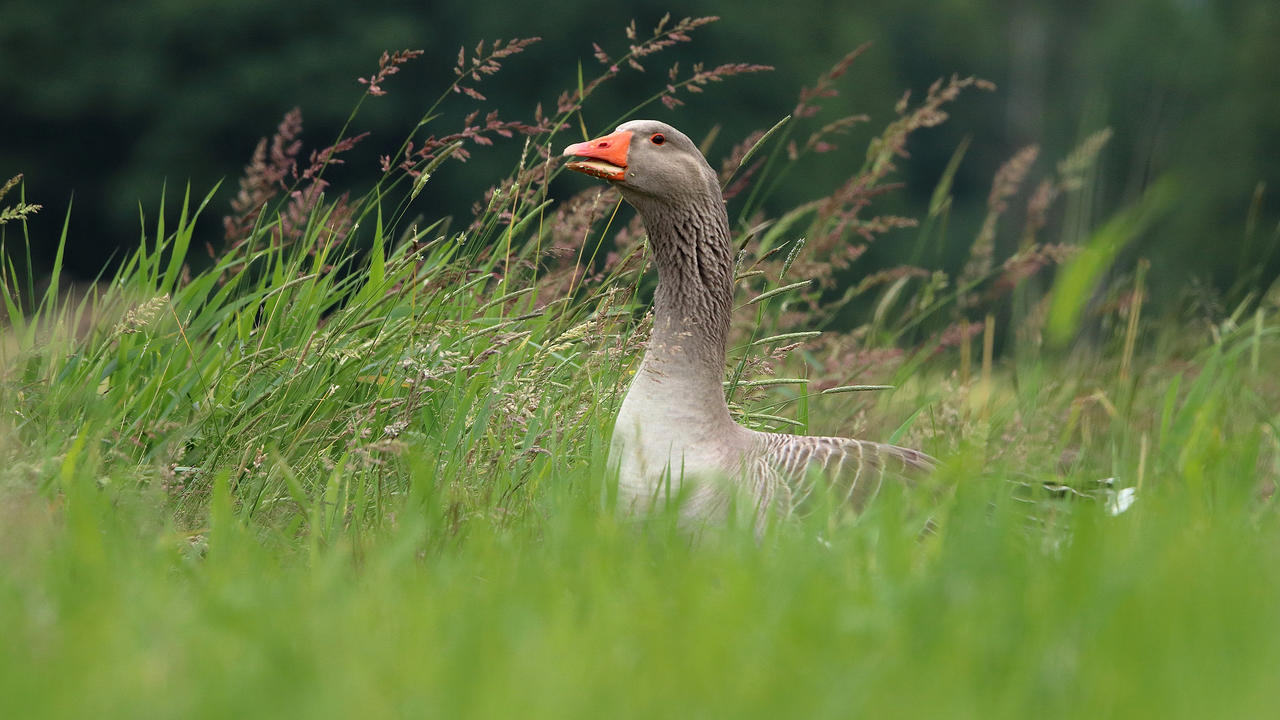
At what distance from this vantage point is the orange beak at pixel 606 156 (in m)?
3.91

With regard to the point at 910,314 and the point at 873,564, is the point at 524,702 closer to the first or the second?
the point at 873,564

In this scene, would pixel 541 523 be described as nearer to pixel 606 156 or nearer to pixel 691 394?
pixel 691 394

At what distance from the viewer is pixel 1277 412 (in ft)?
18.6

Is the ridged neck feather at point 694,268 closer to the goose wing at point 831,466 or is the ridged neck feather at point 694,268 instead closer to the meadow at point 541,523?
the meadow at point 541,523

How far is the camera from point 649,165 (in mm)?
3994

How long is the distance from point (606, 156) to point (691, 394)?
32.8 inches

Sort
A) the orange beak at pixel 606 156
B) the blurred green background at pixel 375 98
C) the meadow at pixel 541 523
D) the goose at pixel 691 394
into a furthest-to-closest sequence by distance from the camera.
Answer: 1. the blurred green background at pixel 375 98
2. the orange beak at pixel 606 156
3. the goose at pixel 691 394
4. the meadow at pixel 541 523

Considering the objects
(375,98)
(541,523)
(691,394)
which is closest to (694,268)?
(691,394)

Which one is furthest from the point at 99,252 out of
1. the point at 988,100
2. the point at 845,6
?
the point at 988,100

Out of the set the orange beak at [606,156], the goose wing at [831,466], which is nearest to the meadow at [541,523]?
the goose wing at [831,466]

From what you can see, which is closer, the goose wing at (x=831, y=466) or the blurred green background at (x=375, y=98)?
the goose wing at (x=831, y=466)

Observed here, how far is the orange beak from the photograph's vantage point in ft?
12.8

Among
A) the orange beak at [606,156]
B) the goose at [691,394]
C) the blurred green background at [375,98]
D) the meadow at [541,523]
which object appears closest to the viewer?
the meadow at [541,523]

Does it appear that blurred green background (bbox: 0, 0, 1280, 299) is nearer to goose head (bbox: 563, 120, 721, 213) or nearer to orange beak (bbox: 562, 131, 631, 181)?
goose head (bbox: 563, 120, 721, 213)
